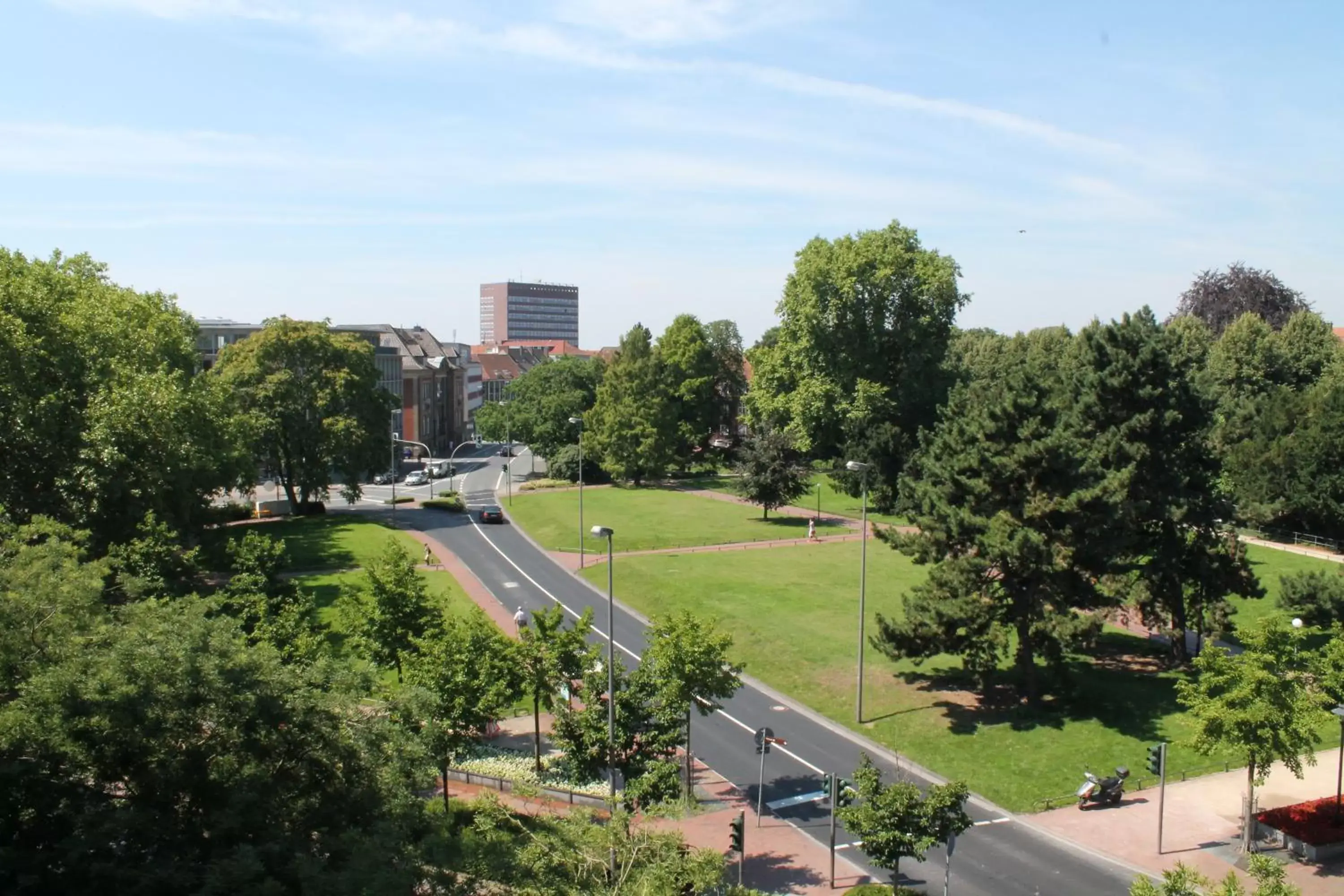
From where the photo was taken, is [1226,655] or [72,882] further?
[1226,655]

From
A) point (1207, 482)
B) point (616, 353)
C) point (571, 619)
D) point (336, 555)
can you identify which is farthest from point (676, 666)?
point (616, 353)

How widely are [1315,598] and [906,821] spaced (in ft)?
85.1

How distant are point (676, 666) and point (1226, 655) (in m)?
13.3

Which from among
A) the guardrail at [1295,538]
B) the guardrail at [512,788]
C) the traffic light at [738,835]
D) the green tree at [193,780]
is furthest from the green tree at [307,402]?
the guardrail at [1295,538]

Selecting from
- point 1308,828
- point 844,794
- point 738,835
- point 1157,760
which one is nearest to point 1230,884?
point 738,835

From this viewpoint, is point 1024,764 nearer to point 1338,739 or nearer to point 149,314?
point 1338,739

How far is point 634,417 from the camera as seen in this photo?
8481 centimetres

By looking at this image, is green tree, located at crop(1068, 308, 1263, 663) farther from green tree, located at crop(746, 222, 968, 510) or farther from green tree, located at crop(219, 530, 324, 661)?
green tree, located at crop(746, 222, 968, 510)

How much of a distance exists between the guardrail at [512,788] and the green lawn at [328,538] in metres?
24.2

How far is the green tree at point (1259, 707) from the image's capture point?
77.9ft

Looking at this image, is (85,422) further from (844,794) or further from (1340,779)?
(1340,779)

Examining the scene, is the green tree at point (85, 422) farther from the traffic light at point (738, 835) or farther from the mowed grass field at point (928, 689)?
the traffic light at point (738, 835)

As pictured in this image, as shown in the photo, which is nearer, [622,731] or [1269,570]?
[622,731]

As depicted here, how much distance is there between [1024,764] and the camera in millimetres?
29594
